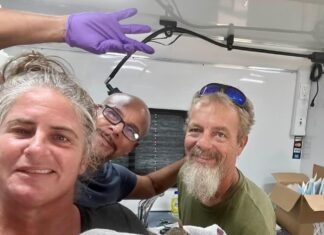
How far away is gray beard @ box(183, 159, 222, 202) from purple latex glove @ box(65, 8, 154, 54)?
1.82 ft

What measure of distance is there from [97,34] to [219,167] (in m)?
0.68

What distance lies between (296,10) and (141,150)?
1357mm

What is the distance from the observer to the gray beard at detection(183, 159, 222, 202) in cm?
133

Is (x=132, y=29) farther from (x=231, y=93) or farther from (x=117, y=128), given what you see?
(x=231, y=93)

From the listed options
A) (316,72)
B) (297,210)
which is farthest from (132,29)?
(316,72)

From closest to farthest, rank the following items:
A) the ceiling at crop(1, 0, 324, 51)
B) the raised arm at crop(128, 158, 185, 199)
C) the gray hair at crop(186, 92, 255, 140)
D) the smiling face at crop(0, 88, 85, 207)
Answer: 1. the smiling face at crop(0, 88, 85, 207)
2. the gray hair at crop(186, 92, 255, 140)
3. the raised arm at crop(128, 158, 185, 199)
4. the ceiling at crop(1, 0, 324, 51)

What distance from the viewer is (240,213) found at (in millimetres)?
1251

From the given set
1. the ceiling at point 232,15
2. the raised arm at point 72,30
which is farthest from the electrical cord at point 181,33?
the raised arm at point 72,30

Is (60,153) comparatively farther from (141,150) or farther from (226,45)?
(226,45)

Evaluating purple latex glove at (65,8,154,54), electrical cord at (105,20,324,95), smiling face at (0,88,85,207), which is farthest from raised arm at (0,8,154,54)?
electrical cord at (105,20,324,95)

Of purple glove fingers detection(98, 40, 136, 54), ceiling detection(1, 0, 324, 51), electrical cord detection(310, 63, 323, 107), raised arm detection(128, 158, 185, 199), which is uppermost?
ceiling detection(1, 0, 324, 51)

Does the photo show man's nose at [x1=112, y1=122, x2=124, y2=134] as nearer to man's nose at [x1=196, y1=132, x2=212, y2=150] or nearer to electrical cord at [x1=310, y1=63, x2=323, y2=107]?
man's nose at [x1=196, y1=132, x2=212, y2=150]

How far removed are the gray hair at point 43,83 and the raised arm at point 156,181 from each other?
2.83 ft

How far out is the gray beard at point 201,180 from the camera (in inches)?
52.3
